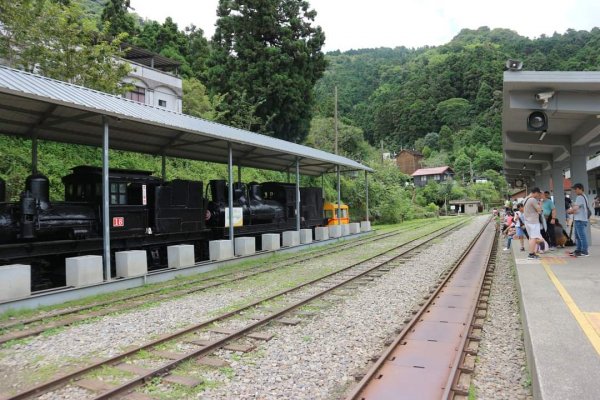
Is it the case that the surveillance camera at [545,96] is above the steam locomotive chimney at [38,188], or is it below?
above

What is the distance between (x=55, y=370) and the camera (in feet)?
17.3

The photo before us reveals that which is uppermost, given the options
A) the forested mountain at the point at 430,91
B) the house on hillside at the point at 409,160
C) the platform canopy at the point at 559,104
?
the forested mountain at the point at 430,91

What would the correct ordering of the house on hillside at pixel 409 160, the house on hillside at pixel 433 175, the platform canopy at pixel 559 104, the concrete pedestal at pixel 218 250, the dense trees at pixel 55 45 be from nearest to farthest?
the platform canopy at pixel 559 104 < the concrete pedestal at pixel 218 250 < the dense trees at pixel 55 45 < the house on hillside at pixel 433 175 < the house on hillside at pixel 409 160

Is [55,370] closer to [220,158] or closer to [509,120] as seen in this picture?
[509,120]

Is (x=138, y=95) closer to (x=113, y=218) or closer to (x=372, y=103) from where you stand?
(x=113, y=218)

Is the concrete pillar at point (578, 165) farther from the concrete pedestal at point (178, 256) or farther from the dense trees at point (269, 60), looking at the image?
the dense trees at point (269, 60)

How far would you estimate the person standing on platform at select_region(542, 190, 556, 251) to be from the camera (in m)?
12.2

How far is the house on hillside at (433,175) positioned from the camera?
88.3m

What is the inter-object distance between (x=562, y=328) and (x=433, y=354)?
1.50 m

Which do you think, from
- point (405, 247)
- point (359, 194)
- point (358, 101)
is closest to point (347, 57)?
point (358, 101)

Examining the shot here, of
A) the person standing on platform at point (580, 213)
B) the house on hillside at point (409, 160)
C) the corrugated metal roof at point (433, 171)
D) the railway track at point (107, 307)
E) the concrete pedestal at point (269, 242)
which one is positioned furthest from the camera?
the house on hillside at point (409, 160)

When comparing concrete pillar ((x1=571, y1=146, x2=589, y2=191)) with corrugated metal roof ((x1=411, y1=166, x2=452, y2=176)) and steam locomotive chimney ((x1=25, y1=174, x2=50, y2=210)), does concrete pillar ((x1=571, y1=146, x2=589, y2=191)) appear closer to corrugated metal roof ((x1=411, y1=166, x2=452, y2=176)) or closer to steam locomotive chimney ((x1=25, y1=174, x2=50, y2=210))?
steam locomotive chimney ((x1=25, y1=174, x2=50, y2=210))

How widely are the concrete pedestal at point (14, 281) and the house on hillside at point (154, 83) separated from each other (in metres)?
23.1

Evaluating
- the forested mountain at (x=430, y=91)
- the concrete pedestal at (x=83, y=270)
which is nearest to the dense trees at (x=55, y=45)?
the concrete pedestal at (x=83, y=270)
